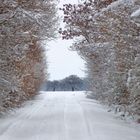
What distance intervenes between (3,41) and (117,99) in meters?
7.90

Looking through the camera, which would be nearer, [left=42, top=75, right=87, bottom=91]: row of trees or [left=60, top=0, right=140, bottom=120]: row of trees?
[left=60, top=0, right=140, bottom=120]: row of trees

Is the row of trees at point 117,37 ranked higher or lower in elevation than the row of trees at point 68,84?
lower

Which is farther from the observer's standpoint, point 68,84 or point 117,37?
point 68,84

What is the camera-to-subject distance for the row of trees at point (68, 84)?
9344 cm

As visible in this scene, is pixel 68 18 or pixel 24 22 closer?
pixel 24 22

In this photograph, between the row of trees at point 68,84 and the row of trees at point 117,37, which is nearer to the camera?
the row of trees at point 117,37

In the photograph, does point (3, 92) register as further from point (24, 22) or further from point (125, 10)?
point (125, 10)

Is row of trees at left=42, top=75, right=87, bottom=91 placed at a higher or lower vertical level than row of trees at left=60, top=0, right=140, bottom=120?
higher

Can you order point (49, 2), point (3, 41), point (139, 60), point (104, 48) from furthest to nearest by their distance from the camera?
point (49, 2), point (104, 48), point (3, 41), point (139, 60)

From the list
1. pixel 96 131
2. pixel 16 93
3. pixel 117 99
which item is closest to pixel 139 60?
pixel 96 131

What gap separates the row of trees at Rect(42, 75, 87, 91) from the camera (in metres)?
93.4

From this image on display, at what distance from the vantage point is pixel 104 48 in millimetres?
22438

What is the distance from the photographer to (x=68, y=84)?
→ 3780 inches

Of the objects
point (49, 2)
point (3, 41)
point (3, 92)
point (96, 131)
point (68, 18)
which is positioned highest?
point (49, 2)
